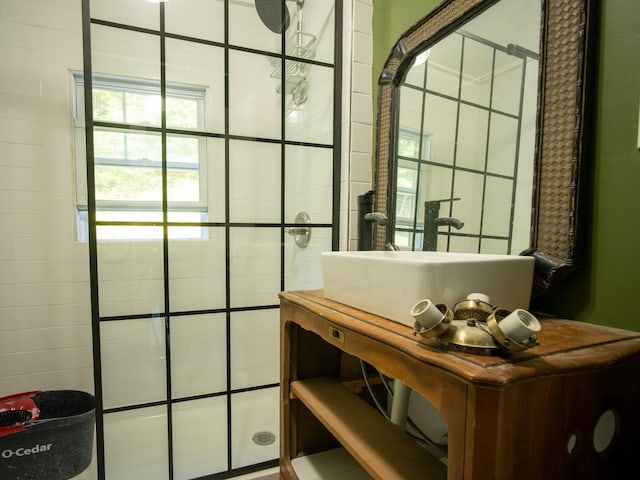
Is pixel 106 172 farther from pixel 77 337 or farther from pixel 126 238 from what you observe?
pixel 77 337

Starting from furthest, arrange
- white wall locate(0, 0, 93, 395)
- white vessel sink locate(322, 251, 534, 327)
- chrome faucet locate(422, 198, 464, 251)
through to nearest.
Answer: white wall locate(0, 0, 93, 395), chrome faucet locate(422, 198, 464, 251), white vessel sink locate(322, 251, 534, 327)

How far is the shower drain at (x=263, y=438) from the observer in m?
1.50

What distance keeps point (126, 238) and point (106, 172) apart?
0.26 meters

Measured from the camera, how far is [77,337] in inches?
71.9

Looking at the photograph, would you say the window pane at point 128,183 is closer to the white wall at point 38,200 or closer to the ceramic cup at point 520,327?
the white wall at point 38,200

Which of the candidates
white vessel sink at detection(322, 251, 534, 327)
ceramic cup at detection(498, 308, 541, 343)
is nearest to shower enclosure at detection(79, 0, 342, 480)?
white vessel sink at detection(322, 251, 534, 327)

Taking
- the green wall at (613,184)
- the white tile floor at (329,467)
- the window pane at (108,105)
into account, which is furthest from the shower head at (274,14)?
the white tile floor at (329,467)

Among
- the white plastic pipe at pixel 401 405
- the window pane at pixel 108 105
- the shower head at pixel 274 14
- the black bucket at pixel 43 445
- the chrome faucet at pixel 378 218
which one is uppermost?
the shower head at pixel 274 14

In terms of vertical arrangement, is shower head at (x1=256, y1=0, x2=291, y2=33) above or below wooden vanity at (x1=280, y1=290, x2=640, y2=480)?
above

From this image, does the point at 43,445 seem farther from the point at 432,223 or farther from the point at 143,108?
the point at 432,223

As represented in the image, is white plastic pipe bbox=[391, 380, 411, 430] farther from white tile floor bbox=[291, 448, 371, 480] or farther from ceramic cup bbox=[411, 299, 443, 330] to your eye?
ceramic cup bbox=[411, 299, 443, 330]

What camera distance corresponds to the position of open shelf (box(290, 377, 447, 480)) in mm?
662

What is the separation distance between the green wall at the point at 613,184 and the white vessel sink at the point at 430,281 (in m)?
0.14

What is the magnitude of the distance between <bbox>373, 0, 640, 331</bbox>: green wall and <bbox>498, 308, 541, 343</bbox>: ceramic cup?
376 millimetres
